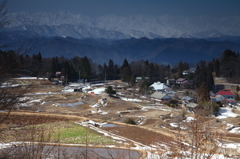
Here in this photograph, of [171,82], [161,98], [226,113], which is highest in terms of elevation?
[171,82]

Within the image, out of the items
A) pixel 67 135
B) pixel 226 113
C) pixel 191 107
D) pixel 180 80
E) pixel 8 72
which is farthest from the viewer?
pixel 180 80

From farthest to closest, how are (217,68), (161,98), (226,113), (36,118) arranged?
(217,68) → (161,98) → (226,113) → (36,118)

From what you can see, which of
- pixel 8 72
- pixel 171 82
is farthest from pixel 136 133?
pixel 171 82

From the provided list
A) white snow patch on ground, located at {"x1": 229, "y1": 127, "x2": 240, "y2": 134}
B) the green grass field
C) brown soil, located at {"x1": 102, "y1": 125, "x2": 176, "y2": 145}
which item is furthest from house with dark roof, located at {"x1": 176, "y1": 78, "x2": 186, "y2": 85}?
the green grass field

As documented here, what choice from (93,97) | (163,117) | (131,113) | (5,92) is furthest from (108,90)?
(5,92)

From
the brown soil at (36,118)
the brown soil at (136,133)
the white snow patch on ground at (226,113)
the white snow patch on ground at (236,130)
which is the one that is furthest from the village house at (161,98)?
the brown soil at (136,133)

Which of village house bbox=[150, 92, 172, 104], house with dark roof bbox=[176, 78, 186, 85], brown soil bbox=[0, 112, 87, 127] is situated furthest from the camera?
house with dark roof bbox=[176, 78, 186, 85]

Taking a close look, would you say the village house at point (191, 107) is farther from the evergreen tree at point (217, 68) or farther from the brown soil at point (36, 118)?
the evergreen tree at point (217, 68)

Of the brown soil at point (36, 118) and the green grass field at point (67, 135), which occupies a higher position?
the green grass field at point (67, 135)

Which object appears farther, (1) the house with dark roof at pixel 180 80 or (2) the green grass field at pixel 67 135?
(1) the house with dark roof at pixel 180 80

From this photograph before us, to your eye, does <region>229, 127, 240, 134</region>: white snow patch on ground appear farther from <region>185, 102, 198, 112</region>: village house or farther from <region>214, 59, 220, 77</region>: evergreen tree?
<region>214, 59, 220, 77</region>: evergreen tree

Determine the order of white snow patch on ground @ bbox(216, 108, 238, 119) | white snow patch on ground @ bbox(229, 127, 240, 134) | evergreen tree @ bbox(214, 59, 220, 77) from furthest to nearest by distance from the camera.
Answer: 1. evergreen tree @ bbox(214, 59, 220, 77)
2. white snow patch on ground @ bbox(216, 108, 238, 119)
3. white snow patch on ground @ bbox(229, 127, 240, 134)

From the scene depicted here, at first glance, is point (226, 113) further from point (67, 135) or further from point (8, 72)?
point (8, 72)

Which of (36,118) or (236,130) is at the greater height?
(36,118)
